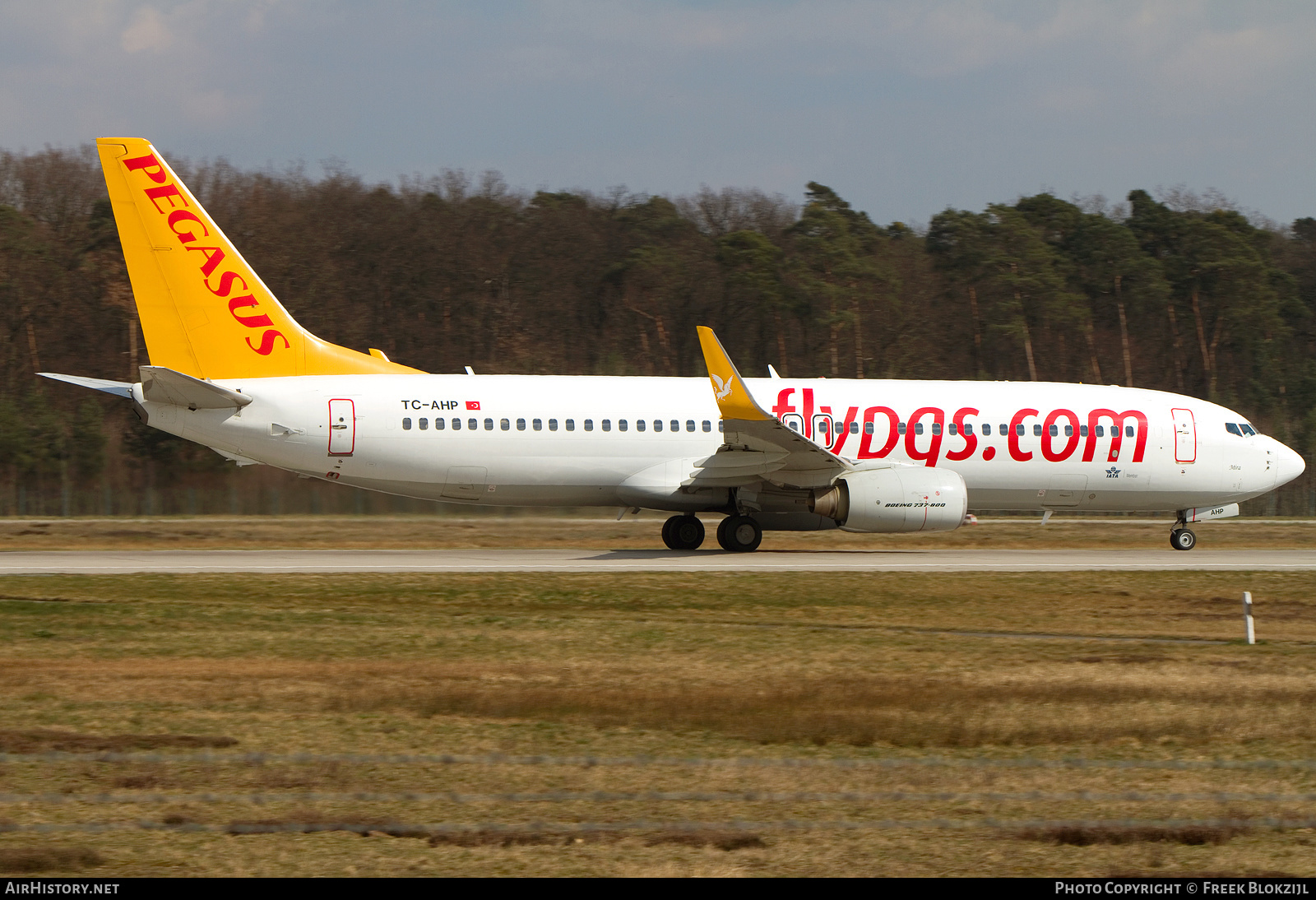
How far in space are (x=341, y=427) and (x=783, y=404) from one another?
840 centimetres

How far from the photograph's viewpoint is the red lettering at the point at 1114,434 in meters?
27.1

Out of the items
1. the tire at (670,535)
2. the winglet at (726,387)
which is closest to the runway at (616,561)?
the tire at (670,535)

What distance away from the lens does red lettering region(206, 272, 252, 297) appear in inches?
949

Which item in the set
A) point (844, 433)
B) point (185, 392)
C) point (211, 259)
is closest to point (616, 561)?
point (844, 433)

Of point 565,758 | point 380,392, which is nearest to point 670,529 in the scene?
point 380,392

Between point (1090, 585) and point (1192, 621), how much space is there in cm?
343

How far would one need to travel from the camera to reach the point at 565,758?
909 cm

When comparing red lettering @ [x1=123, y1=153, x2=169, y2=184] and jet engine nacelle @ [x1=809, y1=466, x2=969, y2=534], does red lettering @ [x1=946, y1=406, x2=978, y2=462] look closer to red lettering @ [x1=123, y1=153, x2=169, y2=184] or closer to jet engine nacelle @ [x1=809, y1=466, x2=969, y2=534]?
jet engine nacelle @ [x1=809, y1=466, x2=969, y2=534]

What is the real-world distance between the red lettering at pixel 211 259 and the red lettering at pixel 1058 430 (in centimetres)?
1637

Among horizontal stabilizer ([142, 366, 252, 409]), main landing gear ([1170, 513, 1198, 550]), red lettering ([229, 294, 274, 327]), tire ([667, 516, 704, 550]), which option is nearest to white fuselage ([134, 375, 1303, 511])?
horizontal stabilizer ([142, 366, 252, 409])

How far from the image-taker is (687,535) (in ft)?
86.2

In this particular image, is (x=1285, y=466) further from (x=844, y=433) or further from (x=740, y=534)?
(x=740, y=534)
